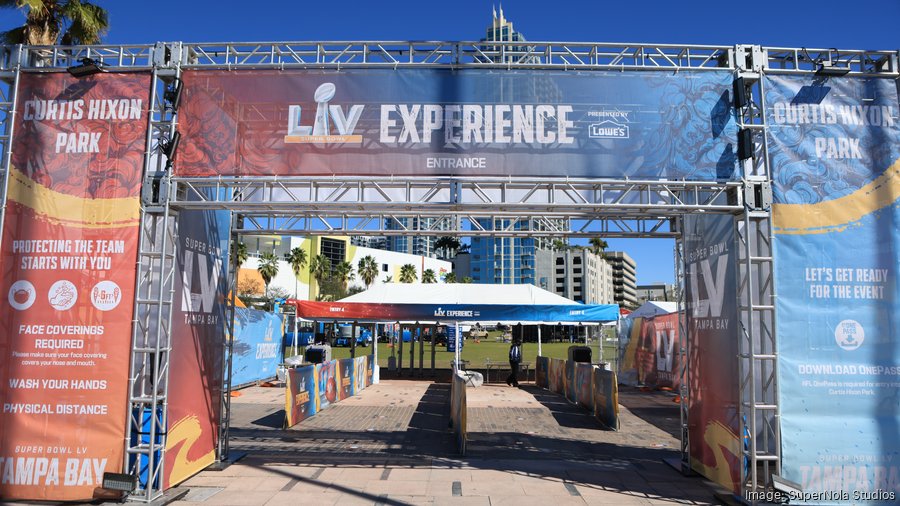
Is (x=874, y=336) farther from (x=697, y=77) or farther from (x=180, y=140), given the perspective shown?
(x=180, y=140)

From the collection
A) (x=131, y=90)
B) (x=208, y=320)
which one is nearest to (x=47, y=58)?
(x=131, y=90)

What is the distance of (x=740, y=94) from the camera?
848 cm

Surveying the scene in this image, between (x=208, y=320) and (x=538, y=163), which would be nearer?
(x=538, y=163)

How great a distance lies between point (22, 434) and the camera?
7.88 m

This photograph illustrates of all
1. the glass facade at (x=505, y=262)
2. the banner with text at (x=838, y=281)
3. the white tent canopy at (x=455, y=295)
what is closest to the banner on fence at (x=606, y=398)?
the banner with text at (x=838, y=281)

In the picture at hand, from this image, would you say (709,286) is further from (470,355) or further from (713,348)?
(470,355)

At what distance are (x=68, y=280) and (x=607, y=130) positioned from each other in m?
7.91

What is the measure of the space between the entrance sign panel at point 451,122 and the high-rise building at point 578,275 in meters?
136

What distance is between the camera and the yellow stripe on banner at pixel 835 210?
8242 mm

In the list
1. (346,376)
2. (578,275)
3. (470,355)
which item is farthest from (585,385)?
(578,275)

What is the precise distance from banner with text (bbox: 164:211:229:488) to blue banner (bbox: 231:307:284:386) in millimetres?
9212

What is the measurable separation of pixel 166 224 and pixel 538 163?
5364mm

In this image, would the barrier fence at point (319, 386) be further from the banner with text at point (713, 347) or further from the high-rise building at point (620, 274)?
the high-rise building at point (620, 274)

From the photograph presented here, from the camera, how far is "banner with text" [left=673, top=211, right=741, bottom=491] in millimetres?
8430
